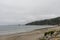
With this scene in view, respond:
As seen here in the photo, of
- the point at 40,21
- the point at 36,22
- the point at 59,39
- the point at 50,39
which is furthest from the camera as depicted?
the point at 36,22

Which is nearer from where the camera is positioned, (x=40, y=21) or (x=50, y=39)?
(x=50, y=39)

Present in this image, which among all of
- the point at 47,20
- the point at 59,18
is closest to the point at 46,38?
the point at 59,18

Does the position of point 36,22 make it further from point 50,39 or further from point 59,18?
point 50,39

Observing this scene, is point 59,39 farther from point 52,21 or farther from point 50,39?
point 52,21

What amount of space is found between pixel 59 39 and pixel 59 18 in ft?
330

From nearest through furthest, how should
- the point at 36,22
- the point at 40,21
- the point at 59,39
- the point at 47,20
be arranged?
1. the point at 59,39
2. the point at 47,20
3. the point at 40,21
4. the point at 36,22

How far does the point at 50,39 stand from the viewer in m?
13.5

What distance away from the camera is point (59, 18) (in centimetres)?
11088

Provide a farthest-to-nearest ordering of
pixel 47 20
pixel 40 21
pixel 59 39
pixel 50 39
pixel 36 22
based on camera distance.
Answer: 1. pixel 36 22
2. pixel 40 21
3. pixel 47 20
4. pixel 50 39
5. pixel 59 39

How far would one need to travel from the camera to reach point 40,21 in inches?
5221

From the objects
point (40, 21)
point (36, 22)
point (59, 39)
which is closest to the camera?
point (59, 39)

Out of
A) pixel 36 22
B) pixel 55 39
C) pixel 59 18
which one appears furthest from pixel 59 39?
pixel 36 22

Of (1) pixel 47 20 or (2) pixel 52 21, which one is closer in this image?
(2) pixel 52 21

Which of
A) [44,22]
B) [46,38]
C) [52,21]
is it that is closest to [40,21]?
[44,22]
